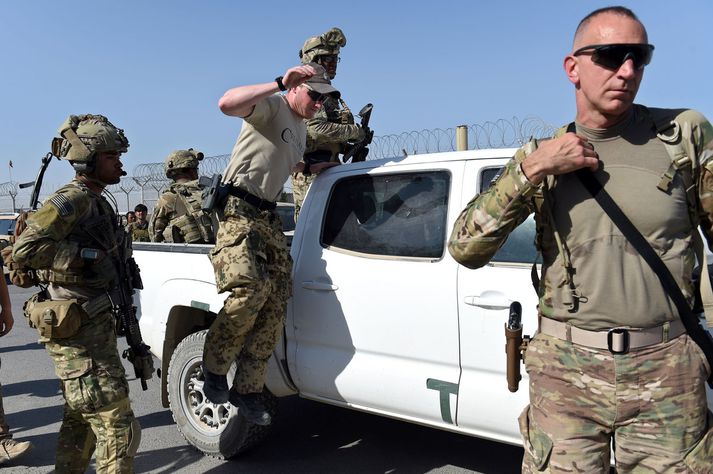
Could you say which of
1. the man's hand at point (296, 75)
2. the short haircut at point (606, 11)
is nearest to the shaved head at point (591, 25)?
the short haircut at point (606, 11)

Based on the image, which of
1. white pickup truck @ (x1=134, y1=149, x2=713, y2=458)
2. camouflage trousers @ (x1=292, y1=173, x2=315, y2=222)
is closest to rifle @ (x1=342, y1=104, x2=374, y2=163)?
camouflage trousers @ (x1=292, y1=173, x2=315, y2=222)

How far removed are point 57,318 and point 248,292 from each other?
A: 2.97 ft

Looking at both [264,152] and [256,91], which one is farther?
[264,152]

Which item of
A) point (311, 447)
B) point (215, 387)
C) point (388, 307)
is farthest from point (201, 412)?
point (388, 307)

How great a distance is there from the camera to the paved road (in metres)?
3.75

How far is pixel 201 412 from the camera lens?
3.97 meters

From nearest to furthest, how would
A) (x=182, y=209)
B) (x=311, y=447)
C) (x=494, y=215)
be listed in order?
(x=494, y=215) < (x=311, y=447) < (x=182, y=209)

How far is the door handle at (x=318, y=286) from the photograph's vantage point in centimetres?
342

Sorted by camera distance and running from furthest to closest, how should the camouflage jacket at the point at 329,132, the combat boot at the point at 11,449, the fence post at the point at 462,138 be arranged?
the camouflage jacket at the point at 329,132
the fence post at the point at 462,138
the combat boot at the point at 11,449

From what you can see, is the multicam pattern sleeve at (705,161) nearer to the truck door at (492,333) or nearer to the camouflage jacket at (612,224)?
the camouflage jacket at (612,224)

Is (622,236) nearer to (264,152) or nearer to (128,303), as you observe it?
(264,152)

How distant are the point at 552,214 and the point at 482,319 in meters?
1.09

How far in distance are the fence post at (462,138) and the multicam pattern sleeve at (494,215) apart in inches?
88.3

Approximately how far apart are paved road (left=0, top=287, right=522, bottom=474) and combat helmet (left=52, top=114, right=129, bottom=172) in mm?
1903
